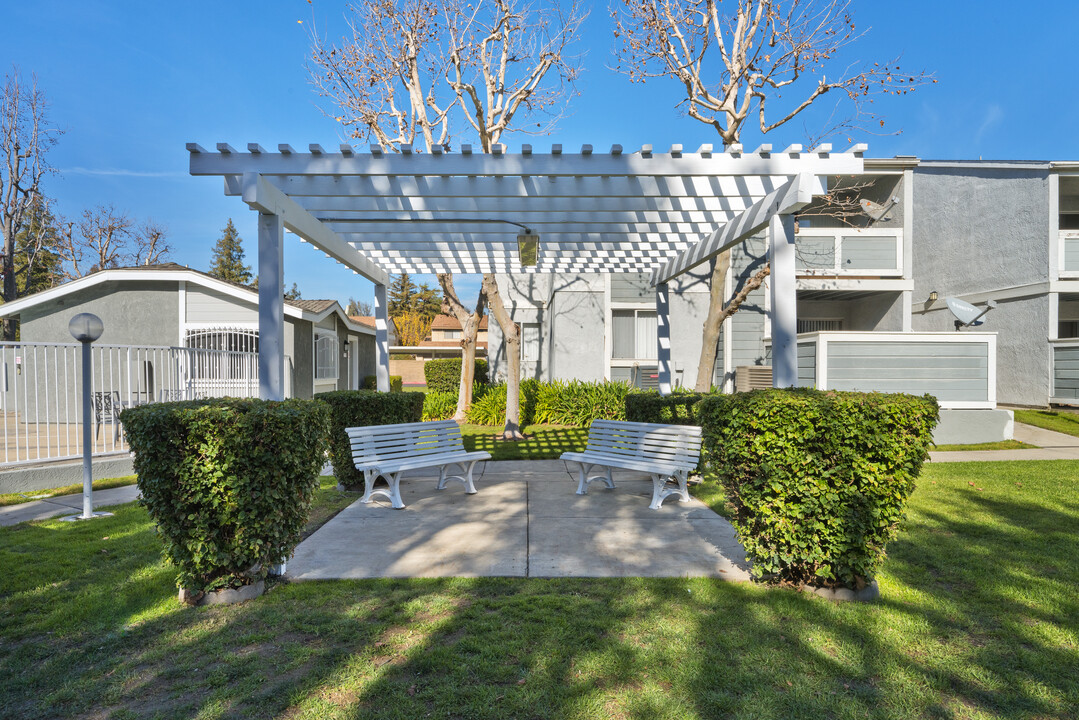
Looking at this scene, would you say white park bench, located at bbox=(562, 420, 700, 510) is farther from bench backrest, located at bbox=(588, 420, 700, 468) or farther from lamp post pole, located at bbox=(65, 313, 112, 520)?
lamp post pole, located at bbox=(65, 313, 112, 520)

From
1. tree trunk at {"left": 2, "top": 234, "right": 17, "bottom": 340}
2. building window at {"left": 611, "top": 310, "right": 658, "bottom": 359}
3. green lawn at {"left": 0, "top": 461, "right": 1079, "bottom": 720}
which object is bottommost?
green lawn at {"left": 0, "top": 461, "right": 1079, "bottom": 720}

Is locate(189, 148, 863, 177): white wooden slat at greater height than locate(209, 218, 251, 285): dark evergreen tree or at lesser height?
lesser

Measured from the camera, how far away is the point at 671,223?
23.7 feet

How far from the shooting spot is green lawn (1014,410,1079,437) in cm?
1188

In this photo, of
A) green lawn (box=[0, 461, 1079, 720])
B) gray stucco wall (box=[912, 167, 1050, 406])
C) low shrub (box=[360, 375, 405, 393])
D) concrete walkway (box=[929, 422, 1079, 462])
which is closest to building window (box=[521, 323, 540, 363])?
low shrub (box=[360, 375, 405, 393])

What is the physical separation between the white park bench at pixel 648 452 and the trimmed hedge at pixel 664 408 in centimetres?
37

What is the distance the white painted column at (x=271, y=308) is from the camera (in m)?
5.12

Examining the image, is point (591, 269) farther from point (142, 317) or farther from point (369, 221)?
point (142, 317)

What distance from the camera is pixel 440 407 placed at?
1560 centimetres

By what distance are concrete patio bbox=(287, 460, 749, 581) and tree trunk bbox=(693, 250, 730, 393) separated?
614cm

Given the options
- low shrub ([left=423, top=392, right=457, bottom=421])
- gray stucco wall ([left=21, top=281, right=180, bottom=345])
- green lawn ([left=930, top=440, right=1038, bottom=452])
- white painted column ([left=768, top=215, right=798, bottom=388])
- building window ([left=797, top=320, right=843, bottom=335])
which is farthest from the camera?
building window ([left=797, top=320, right=843, bottom=335])

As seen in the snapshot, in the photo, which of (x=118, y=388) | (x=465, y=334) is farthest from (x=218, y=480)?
(x=465, y=334)

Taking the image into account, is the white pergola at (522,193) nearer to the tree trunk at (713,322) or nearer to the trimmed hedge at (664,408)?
the trimmed hedge at (664,408)

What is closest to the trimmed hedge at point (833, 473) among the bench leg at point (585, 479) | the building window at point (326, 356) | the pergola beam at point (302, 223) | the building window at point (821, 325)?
the bench leg at point (585, 479)
